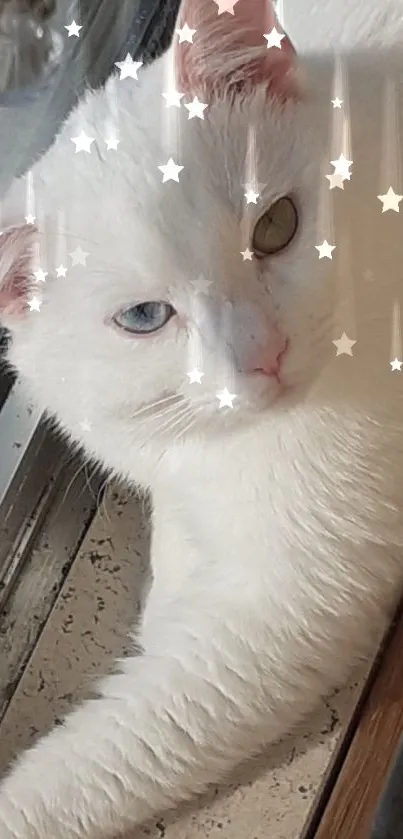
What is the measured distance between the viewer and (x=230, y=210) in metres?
0.71

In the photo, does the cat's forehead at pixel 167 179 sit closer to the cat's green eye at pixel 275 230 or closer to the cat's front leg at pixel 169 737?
the cat's green eye at pixel 275 230

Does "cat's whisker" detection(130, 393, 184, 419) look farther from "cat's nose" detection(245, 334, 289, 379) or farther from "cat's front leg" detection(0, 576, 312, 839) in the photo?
"cat's front leg" detection(0, 576, 312, 839)

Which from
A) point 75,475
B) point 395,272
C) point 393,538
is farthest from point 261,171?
point 75,475

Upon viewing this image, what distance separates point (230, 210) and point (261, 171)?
0.04 m

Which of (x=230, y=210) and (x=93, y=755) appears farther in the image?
(x=93, y=755)

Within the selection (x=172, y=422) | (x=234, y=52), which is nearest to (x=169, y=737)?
(x=172, y=422)

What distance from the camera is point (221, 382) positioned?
0.71 metres

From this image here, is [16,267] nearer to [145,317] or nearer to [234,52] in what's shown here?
[145,317]

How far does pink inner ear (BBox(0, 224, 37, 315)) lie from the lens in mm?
720

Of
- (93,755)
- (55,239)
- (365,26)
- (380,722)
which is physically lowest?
(93,755)

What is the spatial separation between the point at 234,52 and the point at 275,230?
0.14 m

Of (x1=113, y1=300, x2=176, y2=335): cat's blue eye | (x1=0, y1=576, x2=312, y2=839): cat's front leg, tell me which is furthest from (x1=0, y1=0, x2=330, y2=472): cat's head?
(x1=0, y1=576, x2=312, y2=839): cat's front leg

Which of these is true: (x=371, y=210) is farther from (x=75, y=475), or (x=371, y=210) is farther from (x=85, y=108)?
(x=75, y=475)

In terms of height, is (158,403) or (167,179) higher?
(167,179)
